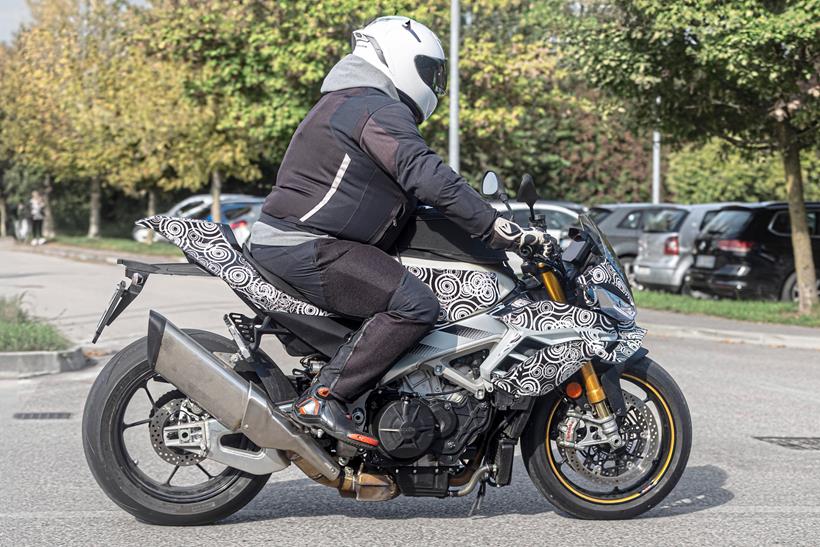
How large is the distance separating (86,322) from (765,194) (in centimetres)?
2639

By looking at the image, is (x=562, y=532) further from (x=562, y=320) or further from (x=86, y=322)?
(x=86, y=322)

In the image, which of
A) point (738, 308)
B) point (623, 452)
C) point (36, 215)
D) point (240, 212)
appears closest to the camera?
point (623, 452)

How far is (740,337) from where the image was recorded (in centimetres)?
1408

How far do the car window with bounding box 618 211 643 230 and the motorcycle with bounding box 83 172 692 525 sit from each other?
17.6m

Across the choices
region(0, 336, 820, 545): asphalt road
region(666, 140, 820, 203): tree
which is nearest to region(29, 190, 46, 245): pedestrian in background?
region(666, 140, 820, 203): tree

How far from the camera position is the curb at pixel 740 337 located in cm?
1357

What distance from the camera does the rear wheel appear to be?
4809 mm

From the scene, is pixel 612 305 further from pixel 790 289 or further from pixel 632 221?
pixel 632 221

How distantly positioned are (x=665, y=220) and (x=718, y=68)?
584 cm

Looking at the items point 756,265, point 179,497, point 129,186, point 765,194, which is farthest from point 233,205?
point 179,497

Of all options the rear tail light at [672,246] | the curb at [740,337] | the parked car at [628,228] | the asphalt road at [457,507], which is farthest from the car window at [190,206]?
the asphalt road at [457,507]

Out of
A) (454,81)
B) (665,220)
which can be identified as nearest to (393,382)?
(454,81)

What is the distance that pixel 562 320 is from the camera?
4844 millimetres

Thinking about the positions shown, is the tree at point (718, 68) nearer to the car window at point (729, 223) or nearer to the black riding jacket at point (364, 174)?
the car window at point (729, 223)
